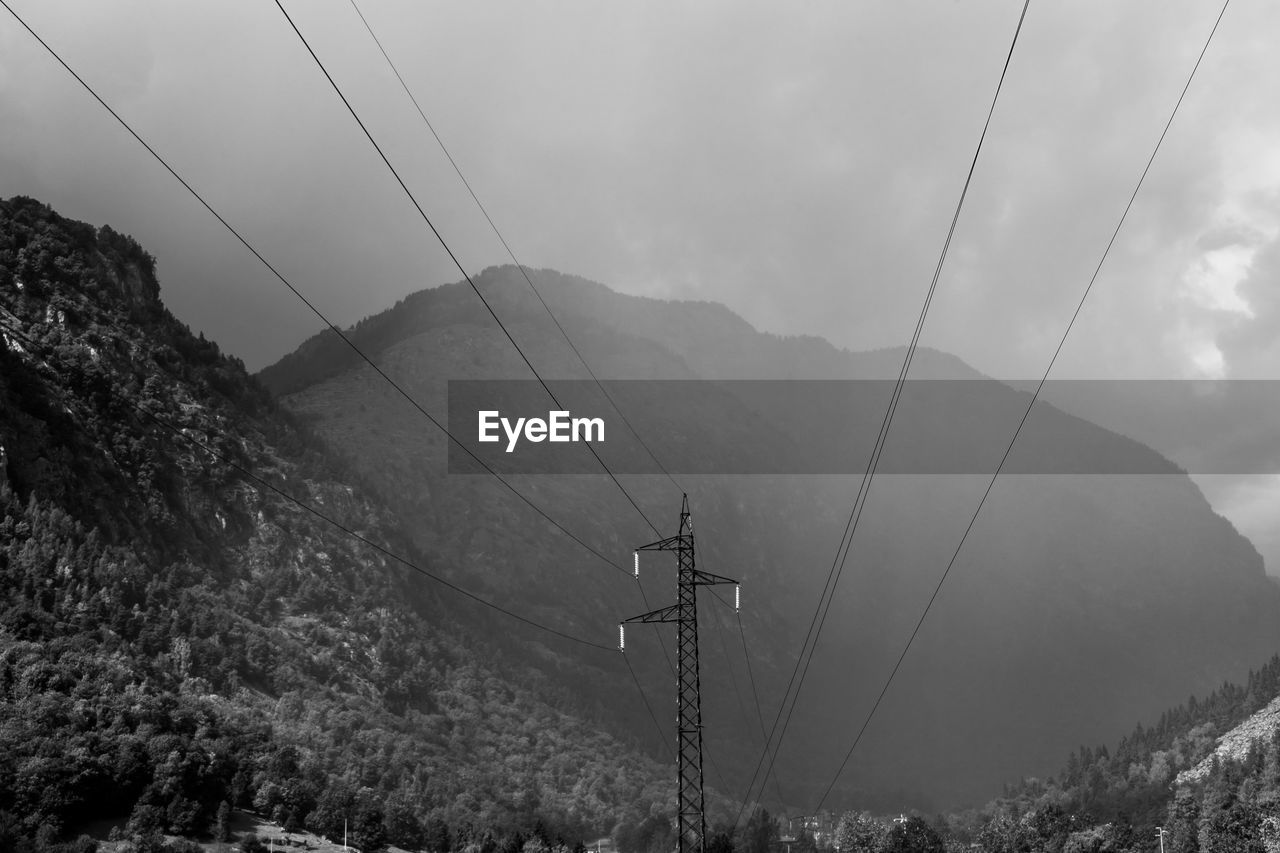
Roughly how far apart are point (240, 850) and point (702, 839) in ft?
399

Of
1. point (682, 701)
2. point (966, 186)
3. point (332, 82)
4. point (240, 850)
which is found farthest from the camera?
point (240, 850)

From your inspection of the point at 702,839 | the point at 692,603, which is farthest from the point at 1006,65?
the point at 702,839

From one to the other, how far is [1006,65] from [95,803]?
177649 millimetres

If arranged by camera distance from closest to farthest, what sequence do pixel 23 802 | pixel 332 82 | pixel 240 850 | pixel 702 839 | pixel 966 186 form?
pixel 332 82 → pixel 966 186 → pixel 702 839 → pixel 23 802 → pixel 240 850

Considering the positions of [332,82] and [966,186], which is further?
[966,186]

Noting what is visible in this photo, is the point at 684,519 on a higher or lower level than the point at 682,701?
higher

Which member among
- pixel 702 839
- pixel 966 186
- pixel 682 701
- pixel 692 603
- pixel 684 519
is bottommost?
pixel 702 839

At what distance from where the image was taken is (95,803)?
19462cm

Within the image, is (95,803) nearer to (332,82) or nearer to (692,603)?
(692,603)

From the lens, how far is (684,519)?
370 ft

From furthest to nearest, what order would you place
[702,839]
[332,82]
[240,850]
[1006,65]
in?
[240,850]
[702,839]
[1006,65]
[332,82]

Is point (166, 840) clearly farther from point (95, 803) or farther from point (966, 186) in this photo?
point (966, 186)

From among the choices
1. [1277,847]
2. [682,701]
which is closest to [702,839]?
[682,701]

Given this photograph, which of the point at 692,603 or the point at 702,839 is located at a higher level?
the point at 692,603
